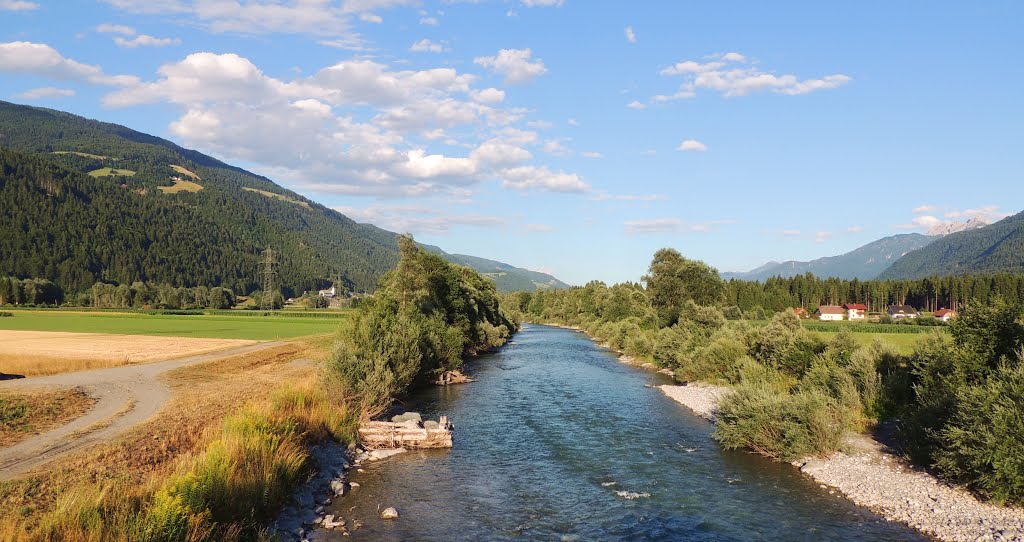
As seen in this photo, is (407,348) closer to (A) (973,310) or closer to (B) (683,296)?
(A) (973,310)

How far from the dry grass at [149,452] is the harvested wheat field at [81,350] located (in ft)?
28.4

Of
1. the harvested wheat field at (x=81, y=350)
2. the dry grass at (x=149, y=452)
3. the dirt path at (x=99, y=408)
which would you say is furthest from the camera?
the harvested wheat field at (x=81, y=350)

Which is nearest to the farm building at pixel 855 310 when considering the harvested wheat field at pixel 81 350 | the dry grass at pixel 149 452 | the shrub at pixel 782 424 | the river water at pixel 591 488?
the river water at pixel 591 488

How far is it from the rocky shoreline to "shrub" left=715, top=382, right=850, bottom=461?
0.71 m

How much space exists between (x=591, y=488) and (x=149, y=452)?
625 inches

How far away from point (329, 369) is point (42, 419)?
12.1 m

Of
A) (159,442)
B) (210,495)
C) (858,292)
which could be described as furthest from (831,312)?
(210,495)

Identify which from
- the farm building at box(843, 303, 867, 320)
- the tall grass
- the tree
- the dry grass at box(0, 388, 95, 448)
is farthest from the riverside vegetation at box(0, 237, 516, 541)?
the farm building at box(843, 303, 867, 320)

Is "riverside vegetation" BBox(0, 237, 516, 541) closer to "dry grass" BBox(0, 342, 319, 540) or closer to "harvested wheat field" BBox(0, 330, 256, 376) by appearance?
"dry grass" BBox(0, 342, 319, 540)

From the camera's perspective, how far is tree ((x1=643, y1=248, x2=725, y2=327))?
85.6m

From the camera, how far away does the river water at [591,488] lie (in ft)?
57.0

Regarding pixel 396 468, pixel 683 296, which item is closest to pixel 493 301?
pixel 683 296

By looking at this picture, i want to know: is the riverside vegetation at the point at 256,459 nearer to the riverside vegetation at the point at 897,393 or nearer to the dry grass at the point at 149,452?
the dry grass at the point at 149,452

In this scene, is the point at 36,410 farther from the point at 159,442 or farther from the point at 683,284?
the point at 683,284
